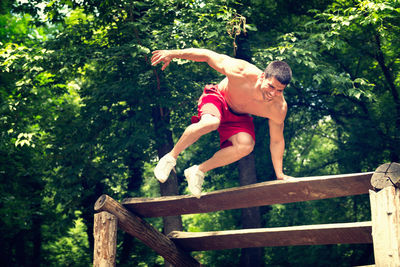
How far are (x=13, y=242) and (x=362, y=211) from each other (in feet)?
30.6

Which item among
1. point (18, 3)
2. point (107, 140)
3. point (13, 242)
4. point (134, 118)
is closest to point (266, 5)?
point (134, 118)

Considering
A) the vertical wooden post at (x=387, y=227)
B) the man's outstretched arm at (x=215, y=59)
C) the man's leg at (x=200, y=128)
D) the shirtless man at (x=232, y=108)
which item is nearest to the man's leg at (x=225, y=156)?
the shirtless man at (x=232, y=108)

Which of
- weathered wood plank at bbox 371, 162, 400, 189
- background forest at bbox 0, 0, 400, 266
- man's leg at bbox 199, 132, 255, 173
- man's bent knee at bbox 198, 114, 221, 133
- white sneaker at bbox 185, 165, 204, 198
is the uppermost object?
background forest at bbox 0, 0, 400, 266

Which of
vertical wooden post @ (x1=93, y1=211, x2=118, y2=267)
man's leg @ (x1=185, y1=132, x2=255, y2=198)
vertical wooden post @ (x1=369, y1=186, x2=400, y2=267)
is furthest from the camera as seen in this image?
vertical wooden post @ (x1=93, y1=211, x2=118, y2=267)

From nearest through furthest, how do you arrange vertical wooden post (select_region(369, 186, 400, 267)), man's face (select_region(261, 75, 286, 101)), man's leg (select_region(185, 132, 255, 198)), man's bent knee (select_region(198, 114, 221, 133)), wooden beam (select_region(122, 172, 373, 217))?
vertical wooden post (select_region(369, 186, 400, 267)) < wooden beam (select_region(122, 172, 373, 217)) < man's face (select_region(261, 75, 286, 101)) < man's bent knee (select_region(198, 114, 221, 133)) < man's leg (select_region(185, 132, 255, 198))

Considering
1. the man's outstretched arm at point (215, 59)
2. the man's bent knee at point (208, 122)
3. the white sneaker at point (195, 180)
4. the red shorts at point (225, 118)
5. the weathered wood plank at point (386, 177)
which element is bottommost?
the weathered wood plank at point (386, 177)

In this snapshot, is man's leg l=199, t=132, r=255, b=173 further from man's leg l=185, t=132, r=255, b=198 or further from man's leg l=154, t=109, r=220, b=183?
man's leg l=154, t=109, r=220, b=183

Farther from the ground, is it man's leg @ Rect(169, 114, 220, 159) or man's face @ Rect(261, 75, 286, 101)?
man's face @ Rect(261, 75, 286, 101)

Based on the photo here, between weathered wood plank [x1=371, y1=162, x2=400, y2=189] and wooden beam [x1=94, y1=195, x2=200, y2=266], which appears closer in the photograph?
weathered wood plank [x1=371, y1=162, x2=400, y2=189]

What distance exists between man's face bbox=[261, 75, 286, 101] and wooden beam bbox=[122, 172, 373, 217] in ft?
2.57

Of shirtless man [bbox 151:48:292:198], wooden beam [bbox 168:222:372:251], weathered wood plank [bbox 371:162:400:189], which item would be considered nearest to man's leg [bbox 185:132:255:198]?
shirtless man [bbox 151:48:292:198]

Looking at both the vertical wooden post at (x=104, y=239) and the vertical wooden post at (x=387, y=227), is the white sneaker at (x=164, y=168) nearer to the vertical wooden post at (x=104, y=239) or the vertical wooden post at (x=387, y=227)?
the vertical wooden post at (x=104, y=239)

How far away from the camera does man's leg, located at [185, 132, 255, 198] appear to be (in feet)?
13.9

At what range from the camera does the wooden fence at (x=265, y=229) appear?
10.9 feet
